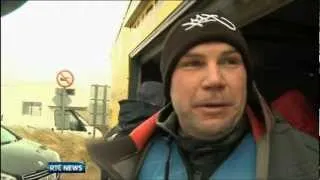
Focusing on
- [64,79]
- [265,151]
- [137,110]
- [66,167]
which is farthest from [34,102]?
[265,151]

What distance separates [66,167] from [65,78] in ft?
0.95

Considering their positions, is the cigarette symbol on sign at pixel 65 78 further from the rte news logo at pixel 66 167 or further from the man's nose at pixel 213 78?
the man's nose at pixel 213 78

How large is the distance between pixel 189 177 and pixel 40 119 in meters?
0.68

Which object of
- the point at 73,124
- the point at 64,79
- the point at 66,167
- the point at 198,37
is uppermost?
the point at 198,37

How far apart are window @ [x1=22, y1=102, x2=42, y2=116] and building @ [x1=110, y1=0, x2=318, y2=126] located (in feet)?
1.57

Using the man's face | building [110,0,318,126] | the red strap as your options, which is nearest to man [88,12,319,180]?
the man's face

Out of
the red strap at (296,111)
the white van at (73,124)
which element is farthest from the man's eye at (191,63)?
the red strap at (296,111)

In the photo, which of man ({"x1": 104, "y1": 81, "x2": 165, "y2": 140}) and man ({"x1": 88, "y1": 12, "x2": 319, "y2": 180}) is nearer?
man ({"x1": 88, "y1": 12, "x2": 319, "y2": 180})

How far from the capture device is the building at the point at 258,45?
8.43 ft

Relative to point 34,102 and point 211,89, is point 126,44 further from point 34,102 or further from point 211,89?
point 211,89

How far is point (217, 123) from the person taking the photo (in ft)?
4.63

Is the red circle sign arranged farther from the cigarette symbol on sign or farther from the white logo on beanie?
the white logo on beanie

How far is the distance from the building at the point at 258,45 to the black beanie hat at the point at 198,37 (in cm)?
81

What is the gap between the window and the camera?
1859mm
